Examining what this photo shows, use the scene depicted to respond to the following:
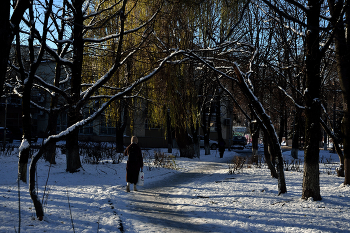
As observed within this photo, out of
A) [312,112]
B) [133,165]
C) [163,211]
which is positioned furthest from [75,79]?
[312,112]

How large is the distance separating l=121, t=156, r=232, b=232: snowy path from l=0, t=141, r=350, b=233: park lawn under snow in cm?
5

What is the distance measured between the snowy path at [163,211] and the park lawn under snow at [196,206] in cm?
5

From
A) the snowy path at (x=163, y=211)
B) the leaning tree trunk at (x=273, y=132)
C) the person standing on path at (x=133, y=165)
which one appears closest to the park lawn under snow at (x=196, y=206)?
the snowy path at (x=163, y=211)

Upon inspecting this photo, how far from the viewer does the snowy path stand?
18.6ft

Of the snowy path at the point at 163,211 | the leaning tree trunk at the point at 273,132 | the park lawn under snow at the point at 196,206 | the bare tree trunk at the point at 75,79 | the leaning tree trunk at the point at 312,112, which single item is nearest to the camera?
the park lawn under snow at the point at 196,206

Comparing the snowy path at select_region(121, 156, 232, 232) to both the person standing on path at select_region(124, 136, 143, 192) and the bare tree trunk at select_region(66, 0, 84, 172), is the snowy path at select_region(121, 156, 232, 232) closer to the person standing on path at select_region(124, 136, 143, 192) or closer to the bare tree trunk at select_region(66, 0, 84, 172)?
the person standing on path at select_region(124, 136, 143, 192)

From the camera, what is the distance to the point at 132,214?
6500mm

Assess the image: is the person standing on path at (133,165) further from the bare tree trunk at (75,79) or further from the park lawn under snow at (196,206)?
the bare tree trunk at (75,79)

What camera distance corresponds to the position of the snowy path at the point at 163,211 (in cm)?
567

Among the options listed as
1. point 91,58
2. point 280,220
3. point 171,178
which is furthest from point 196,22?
point 280,220

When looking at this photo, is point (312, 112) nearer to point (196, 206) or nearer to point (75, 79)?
point (196, 206)

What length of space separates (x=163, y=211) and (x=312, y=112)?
4.09 m

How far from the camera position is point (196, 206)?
741 centimetres

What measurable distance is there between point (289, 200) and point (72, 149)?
7.52 m
